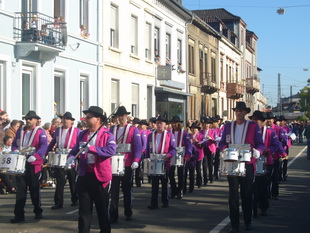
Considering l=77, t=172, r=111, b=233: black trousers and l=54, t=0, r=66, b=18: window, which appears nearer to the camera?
l=77, t=172, r=111, b=233: black trousers

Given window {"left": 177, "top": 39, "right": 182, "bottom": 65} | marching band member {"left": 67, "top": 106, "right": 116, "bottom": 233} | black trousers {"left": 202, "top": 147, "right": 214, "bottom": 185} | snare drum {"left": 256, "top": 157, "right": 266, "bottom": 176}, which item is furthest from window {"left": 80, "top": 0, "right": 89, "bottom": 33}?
marching band member {"left": 67, "top": 106, "right": 116, "bottom": 233}

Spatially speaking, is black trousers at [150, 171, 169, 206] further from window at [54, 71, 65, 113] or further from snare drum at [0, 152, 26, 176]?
window at [54, 71, 65, 113]

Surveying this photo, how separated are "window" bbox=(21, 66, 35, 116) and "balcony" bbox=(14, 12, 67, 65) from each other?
51cm

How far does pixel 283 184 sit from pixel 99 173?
34.1ft

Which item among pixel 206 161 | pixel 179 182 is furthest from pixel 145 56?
pixel 179 182

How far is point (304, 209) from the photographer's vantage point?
39.9 feet

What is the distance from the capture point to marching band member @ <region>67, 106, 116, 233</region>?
7852mm

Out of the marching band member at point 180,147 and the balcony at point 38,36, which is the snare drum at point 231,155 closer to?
the marching band member at point 180,147

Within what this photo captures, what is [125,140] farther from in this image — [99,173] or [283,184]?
[283,184]

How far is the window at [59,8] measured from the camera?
851 inches

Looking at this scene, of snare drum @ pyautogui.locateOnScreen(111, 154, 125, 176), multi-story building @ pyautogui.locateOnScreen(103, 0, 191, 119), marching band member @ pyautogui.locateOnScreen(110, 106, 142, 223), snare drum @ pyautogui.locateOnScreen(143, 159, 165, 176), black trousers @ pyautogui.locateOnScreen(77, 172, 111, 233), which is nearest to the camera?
black trousers @ pyautogui.locateOnScreen(77, 172, 111, 233)

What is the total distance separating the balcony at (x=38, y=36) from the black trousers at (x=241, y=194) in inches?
434

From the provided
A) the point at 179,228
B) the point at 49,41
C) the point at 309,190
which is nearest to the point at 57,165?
the point at 179,228

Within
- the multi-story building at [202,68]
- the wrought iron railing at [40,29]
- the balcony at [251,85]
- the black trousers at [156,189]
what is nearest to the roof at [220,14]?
the balcony at [251,85]
